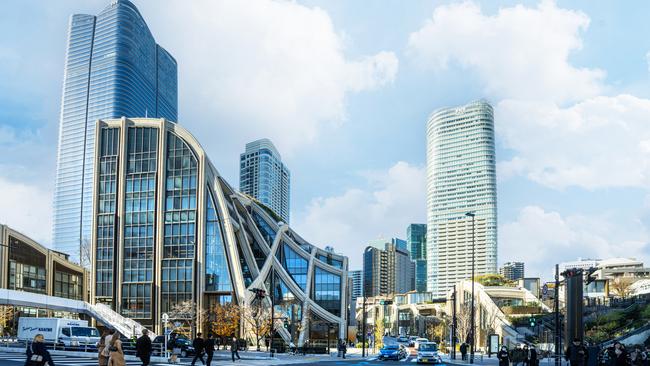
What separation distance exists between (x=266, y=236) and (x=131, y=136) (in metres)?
23.9

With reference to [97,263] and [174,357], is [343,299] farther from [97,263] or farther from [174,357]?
[174,357]

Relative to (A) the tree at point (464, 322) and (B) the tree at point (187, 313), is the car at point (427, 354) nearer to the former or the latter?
(B) the tree at point (187, 313)

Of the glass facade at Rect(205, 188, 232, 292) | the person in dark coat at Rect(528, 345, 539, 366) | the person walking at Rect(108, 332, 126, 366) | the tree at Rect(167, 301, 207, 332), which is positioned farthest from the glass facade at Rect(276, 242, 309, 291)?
the person walking at Rect(108, 332, 126, 366)

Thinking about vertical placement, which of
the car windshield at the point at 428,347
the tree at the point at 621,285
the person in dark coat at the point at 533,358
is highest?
the tree at the point at 621,285

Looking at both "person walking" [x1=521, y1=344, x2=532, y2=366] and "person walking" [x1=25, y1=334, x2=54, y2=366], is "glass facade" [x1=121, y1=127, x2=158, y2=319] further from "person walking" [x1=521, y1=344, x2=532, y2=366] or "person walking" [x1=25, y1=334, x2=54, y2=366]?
"person walking" [x1=25, y1=334, x2=54, y2=366]

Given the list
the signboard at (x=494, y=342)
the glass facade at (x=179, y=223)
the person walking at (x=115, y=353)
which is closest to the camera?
the person walking at (x=115, y=353)

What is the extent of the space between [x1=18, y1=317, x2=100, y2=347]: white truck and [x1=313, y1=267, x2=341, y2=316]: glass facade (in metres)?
53.0

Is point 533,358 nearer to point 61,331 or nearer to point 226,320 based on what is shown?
point 61,331

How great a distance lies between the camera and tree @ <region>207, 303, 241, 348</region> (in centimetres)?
8419

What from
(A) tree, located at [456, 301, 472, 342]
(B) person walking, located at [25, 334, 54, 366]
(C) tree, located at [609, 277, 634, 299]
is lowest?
(A) tree, located at [456, 301, 472, 342]

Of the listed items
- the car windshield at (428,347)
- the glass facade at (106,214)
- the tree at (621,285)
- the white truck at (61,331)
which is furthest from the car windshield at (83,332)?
the tree at (621,285)

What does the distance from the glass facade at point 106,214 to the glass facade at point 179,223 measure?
7.27 m

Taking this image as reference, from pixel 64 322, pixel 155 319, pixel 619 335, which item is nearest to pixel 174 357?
pixel 64 322

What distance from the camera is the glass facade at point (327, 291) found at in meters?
102
